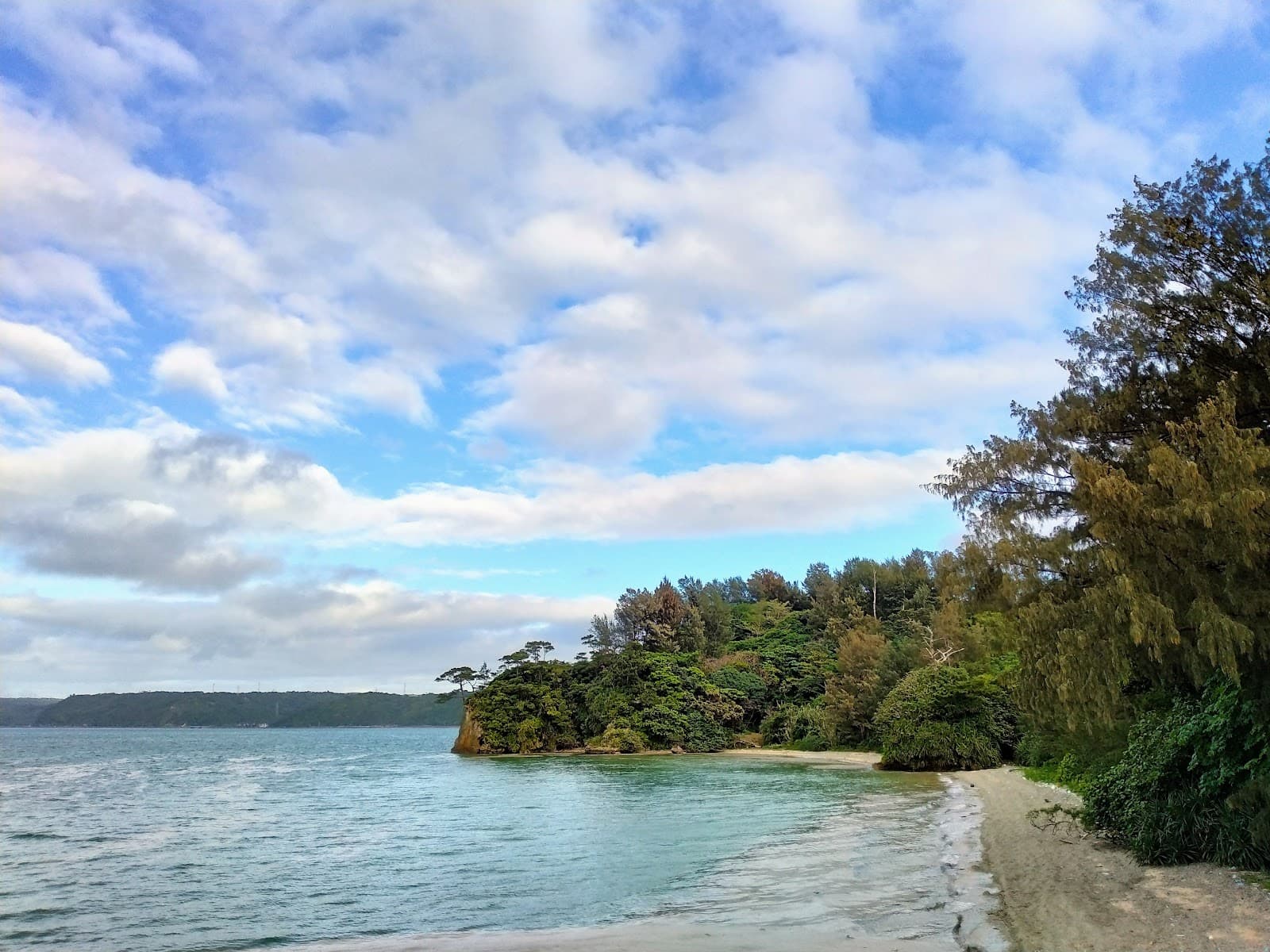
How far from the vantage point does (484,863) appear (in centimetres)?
1836

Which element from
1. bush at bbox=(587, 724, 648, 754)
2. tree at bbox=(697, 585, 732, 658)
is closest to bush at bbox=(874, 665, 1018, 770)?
bush at bbox=(587, 724, 648, 754)

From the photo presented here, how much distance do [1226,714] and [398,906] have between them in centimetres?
1335

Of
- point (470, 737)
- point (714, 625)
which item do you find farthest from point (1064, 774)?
point (714, 625)

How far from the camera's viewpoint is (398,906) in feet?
46.3

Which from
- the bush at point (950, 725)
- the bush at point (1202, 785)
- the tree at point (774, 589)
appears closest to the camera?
the bush at point (1202, 785)

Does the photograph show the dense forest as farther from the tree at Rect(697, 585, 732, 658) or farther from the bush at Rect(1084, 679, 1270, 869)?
the tree at Rect(697, 585, 732, 658)

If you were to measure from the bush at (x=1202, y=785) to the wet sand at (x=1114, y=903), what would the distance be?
41 centimetres

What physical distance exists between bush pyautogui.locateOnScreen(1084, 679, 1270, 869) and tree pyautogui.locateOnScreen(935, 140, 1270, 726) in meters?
0.75

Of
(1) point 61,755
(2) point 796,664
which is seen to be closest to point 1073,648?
(2) point 796,664

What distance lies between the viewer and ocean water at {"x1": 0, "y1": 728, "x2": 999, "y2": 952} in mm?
12258

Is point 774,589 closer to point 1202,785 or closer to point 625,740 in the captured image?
point 625,740

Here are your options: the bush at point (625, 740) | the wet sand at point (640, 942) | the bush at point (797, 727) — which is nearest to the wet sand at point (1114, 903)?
the wet sand at point (640, 942)

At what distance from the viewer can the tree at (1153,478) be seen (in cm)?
833

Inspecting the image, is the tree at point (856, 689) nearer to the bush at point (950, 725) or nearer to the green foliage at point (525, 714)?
the bush at point (950, 725)
